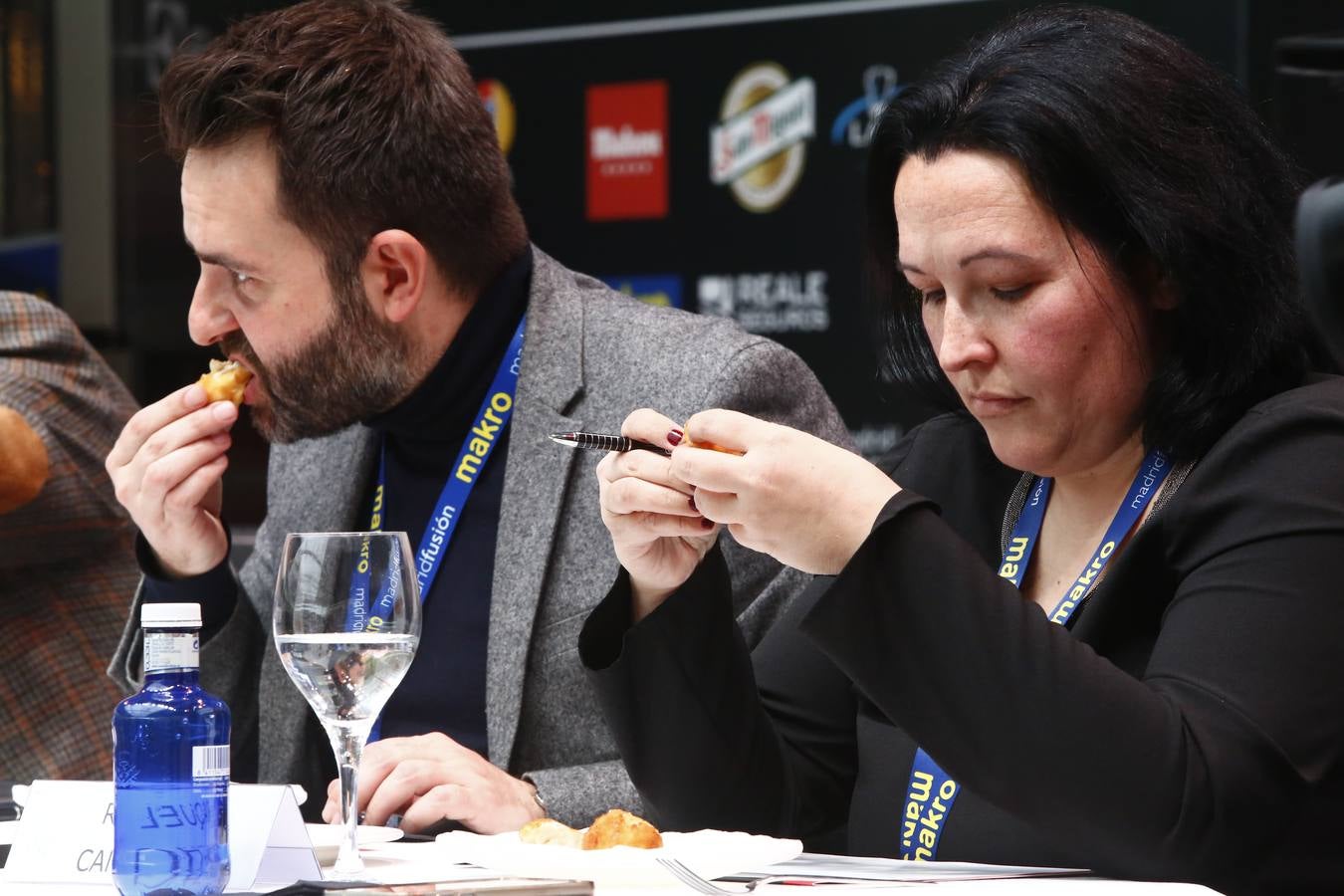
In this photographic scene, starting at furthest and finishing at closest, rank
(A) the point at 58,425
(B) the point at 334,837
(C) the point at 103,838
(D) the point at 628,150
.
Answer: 1. (D) the point at 628,150
2. (A) the point at 58,425
3. (B) the point at 334,837
4. (C) the point at 103,838

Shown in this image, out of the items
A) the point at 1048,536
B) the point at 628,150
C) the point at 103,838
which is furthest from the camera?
the point at 628,150

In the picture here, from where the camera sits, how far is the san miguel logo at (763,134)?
3.58 meters

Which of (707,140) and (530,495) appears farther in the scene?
(707,140)

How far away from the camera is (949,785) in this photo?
5.06ft

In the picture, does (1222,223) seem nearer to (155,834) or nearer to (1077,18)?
(1077,18)

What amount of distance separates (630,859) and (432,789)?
56 cm

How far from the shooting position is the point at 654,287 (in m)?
3.75

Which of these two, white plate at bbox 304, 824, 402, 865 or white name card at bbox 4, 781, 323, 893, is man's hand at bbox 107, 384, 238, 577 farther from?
white name card at bbox 4, 781, 323, 893

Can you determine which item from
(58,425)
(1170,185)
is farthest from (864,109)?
(1170,185)

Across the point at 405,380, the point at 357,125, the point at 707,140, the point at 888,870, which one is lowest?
the point at 888,870

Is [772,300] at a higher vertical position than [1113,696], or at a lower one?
higher

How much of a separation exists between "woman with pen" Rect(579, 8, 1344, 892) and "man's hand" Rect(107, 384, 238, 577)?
2.38 ft

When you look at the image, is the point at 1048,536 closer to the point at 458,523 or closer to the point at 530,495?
the point at 530,495

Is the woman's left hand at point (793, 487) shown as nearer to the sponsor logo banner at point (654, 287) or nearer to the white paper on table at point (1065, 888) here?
the white paper on table at point (1065, 888)
